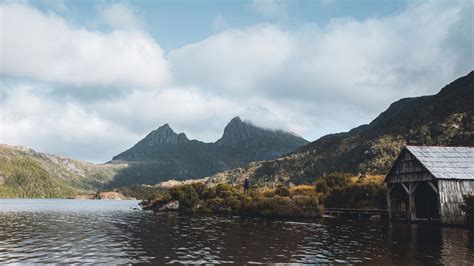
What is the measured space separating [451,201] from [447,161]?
6674 mm

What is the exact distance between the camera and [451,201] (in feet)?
179

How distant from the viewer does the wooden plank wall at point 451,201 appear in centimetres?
5438

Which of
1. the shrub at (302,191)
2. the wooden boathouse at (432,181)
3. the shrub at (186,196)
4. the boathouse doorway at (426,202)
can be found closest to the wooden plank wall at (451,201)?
the wooden boathouse at (432,181)

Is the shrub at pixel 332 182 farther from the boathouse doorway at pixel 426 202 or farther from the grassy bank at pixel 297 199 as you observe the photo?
the boathouse doorway at pixel 426 202

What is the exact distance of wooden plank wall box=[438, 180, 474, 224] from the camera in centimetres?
5438

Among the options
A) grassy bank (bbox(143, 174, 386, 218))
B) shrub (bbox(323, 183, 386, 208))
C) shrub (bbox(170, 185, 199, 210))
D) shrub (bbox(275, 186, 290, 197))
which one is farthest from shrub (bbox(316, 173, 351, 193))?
shrub (bbox(170, 185, 199, 210))

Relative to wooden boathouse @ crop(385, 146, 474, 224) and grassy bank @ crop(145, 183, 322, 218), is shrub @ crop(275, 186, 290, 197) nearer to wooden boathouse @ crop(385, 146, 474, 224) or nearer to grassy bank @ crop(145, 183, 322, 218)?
grassy bank @ crop(145, 183, 322, 218)

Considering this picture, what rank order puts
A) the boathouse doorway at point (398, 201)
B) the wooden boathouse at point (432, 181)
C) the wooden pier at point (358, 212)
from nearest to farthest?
the wooden boathouse at point (432, 181)
the boathouse doorway at point (398, 201)
the wooden pier at point (358, 212)

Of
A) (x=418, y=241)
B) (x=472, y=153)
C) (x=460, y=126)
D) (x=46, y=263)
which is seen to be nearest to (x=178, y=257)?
(x=46, y=263)

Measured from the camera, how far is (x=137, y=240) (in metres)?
43.1

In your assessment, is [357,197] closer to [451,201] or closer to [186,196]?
[451,201]

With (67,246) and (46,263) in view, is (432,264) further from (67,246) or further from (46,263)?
(67,246)

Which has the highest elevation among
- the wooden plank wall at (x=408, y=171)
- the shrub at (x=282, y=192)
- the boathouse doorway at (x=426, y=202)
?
the wooden plank wall at (x=408, y=171)

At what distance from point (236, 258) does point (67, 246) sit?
17.6 m
